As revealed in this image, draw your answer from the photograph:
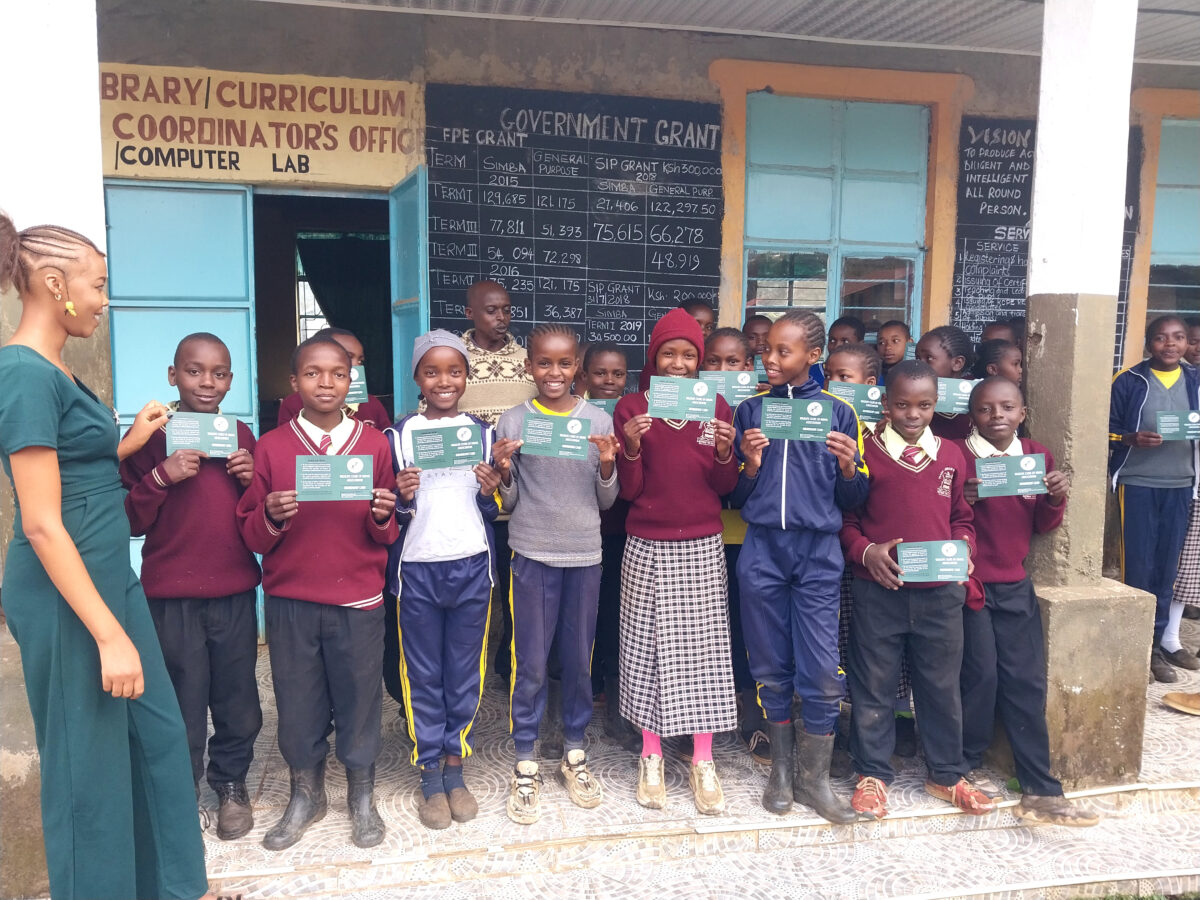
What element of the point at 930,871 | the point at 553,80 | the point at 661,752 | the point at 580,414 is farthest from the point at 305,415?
the point at 553,80

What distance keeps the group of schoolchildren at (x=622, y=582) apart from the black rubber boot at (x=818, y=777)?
10 millimetres

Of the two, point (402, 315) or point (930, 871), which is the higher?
point (402, 315)

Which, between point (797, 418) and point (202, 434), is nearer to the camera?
point (202, 434)

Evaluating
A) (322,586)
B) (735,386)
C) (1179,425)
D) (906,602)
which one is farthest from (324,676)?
(1179,425)

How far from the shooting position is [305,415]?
290cm

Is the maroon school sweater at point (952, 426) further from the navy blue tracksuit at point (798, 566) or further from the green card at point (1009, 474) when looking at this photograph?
the navy blue tracksuit at point (798, 566)

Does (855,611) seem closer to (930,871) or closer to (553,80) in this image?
(930,871)

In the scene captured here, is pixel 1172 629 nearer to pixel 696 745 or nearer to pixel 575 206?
pixel 696 745

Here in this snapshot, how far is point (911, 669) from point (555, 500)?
154 cm

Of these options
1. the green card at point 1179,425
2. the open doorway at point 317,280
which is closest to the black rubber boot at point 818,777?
the green card at point 1179,425

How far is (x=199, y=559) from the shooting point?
280 cm

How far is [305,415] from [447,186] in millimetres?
2589

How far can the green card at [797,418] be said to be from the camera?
2883 millimetres

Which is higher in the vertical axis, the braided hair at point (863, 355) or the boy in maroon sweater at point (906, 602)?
the braided hair at point (863, 355)
